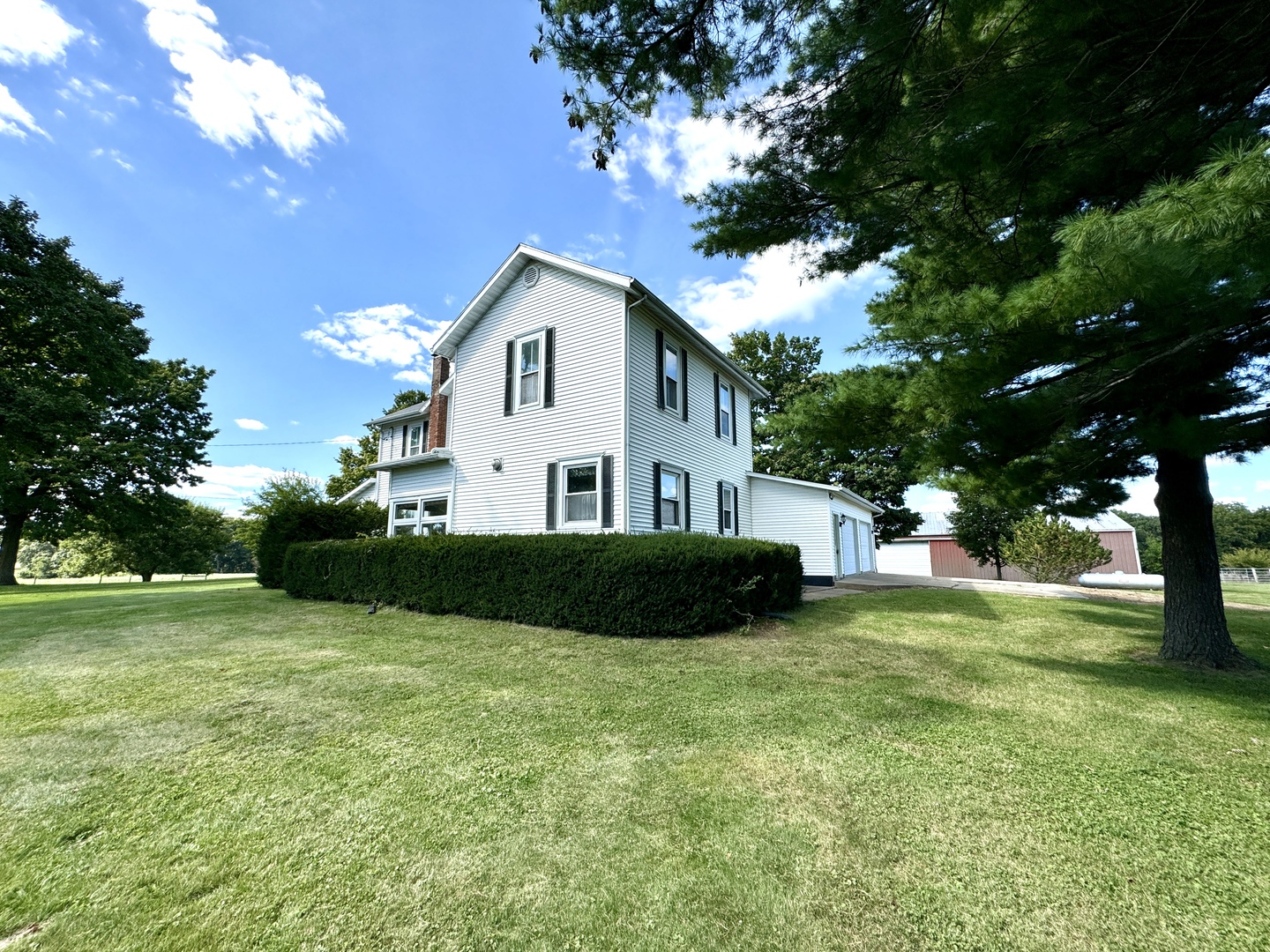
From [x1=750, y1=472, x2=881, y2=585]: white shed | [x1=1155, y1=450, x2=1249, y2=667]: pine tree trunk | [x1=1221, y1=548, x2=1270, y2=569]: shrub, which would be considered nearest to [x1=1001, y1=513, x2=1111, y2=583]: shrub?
[x1=750, y1=472, x2=881, y2=585]: white shed

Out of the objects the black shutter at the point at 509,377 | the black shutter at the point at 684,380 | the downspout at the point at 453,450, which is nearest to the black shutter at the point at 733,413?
the black shutter at the point at 684,380

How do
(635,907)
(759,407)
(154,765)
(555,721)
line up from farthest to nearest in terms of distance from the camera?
(759,407) < (555,721) < (154,765) < (635,907)

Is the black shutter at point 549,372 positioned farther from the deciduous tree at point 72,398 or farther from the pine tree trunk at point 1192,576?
the deciduous tree at point 72,398

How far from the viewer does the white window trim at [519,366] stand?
1080cm

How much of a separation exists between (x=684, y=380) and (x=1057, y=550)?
48.4 feet

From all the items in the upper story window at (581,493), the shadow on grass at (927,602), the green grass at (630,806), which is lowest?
the green grass at (630,806)

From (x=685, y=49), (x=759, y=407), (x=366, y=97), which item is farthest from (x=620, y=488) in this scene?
(x=759, y=407)

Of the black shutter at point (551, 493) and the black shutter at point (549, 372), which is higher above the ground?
the black shutter at point (549, 372)

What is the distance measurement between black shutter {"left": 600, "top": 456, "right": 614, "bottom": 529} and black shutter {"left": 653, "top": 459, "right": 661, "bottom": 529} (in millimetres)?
1010

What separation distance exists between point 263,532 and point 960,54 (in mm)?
16301

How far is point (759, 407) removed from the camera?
26.2 metres

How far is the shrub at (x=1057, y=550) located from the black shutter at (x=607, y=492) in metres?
15.1

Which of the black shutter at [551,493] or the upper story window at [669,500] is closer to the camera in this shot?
the black shutter at [551,493]

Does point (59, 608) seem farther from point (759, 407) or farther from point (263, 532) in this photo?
point (759, 407)
